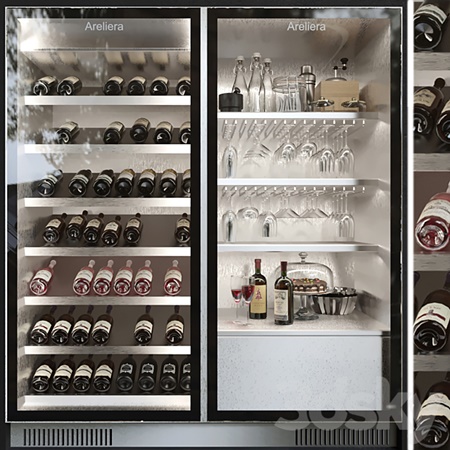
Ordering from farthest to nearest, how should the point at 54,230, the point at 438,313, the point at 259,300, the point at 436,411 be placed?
the point at 259,300 < the point at 54,230 < the point at 438,313 < the point at 436,411

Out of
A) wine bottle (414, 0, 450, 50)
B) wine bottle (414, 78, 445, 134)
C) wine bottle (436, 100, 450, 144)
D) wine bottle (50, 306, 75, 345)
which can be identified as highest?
wine bottle (414, 0, 450, 50)

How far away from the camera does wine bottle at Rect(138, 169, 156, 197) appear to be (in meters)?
2.79

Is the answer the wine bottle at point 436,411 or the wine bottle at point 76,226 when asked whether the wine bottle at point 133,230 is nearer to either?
the wine bottle at point 76,226

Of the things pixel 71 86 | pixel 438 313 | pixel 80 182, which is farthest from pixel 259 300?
pixel 71 86

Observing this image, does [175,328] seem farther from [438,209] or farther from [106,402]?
[438,209]

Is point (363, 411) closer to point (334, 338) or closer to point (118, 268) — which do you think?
point (334, 338)

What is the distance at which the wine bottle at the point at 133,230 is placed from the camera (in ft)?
9.12

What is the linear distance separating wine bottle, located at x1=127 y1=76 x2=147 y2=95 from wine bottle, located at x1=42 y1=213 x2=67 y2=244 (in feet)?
2.17

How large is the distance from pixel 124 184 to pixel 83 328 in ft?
2.17

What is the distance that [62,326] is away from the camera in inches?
108

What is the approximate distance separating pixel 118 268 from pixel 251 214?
0.69m

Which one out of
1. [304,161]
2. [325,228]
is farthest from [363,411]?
[304,161]

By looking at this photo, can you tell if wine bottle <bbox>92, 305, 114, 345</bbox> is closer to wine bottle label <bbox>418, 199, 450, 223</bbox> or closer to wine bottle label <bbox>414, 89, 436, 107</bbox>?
wine bottle label <bbox>418, 199, 450, 223</bbox>

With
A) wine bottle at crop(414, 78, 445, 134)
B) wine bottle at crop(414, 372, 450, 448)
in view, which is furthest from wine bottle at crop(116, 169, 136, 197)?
wine bottle at crop(414, 372, 450, 448)
